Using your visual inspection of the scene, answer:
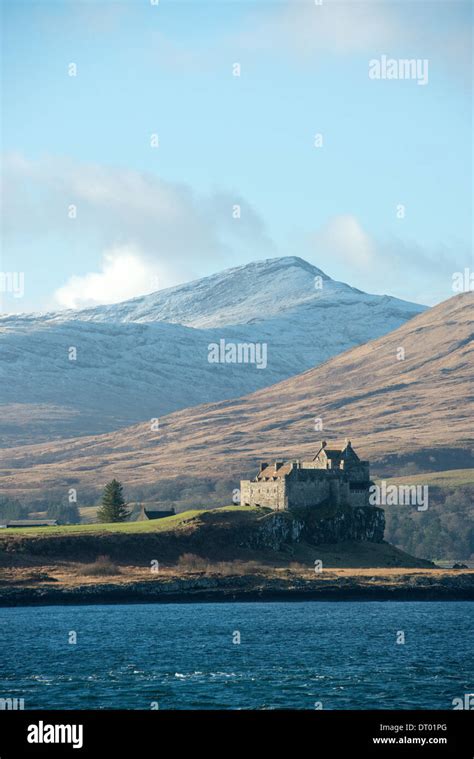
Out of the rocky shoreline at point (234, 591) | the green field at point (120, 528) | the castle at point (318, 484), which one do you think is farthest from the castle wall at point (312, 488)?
the rocky shoreline at point (234, 591)

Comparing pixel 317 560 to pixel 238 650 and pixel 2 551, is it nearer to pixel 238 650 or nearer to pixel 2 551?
pixel 2 551

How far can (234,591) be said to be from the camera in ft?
524

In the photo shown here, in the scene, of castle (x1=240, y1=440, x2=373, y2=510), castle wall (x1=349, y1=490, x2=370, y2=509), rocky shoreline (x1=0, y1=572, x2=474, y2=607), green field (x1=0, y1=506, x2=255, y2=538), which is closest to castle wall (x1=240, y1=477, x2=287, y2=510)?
castle (x1=240, y1=440, x2=373, y2=510)

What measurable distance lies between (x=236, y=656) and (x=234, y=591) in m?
50.1

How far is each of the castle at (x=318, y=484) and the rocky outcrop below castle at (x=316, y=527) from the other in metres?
2.00

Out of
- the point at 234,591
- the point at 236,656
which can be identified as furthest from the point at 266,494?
the point at 236,656

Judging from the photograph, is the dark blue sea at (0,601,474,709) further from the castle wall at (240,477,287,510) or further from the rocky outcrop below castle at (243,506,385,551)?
the castle wall at (240,477,287,510)

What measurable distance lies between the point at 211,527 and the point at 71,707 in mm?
91369

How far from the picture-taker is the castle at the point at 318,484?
184m

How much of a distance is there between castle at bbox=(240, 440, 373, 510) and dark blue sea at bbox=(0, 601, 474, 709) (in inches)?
1250

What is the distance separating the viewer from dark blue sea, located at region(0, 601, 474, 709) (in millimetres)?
89938

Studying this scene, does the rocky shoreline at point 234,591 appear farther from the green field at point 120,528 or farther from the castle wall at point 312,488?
the castle wall at point 312,488
